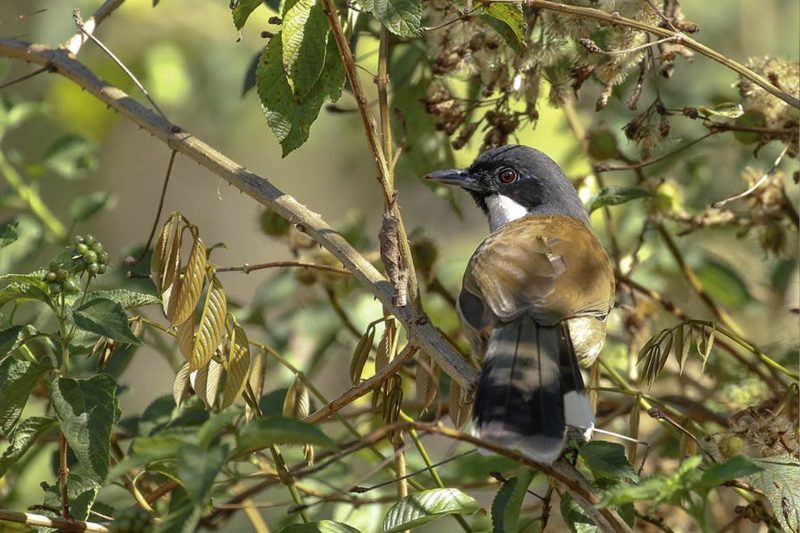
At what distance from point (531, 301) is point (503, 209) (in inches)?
46.4

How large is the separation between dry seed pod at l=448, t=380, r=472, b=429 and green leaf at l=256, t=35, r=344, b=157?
2.77 ft

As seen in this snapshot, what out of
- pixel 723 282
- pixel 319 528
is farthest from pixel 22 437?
pixel 723 282

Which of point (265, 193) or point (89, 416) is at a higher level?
point (265, 193)

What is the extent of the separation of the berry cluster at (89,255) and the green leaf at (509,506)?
1168mm

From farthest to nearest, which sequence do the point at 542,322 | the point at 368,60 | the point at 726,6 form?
the point at 726,6
the point at 368,60
the point at 542,322

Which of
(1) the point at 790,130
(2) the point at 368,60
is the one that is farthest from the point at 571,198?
(2) the point at 368,60

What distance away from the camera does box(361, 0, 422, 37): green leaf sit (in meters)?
2.73

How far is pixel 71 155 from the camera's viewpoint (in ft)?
14.8

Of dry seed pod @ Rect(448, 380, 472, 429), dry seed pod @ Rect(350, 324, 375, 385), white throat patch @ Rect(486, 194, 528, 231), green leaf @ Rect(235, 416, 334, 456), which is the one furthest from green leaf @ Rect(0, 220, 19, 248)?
white throat patch @ Rect(486, 194, 528, 231)

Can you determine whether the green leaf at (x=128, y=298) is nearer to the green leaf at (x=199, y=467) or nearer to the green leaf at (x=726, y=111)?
the green leaf at (x=199, y=467)

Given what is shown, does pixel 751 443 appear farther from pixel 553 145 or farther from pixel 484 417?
pixel 553 145

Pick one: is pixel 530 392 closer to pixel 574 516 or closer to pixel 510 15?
pixel 574 516

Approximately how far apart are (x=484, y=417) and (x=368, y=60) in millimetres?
2992

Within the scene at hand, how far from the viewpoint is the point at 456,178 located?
396 centimetres
